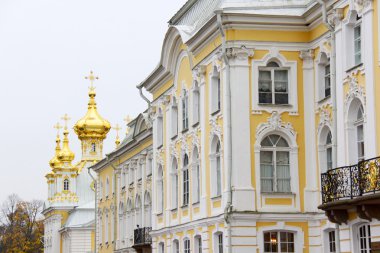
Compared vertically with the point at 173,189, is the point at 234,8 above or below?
above

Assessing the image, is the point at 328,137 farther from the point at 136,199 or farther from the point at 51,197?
the point at 51,197

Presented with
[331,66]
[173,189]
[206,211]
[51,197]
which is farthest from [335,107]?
[51,197]

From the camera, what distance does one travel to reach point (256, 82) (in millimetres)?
30172

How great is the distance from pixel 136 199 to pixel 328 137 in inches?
824

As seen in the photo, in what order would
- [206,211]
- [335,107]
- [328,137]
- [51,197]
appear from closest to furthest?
[335,107]
[328,137]
[206,211]
[51,197]

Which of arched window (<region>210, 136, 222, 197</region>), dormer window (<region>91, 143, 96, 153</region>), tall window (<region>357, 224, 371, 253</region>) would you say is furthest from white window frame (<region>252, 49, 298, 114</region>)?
dormer window (<region>91, 143, 96, 153</region>)

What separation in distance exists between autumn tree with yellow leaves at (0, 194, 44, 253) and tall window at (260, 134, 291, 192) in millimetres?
77307

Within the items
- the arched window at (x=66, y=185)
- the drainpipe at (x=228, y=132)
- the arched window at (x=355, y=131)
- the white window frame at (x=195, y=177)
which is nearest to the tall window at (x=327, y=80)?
the drainpipe at (x=228, y=132)

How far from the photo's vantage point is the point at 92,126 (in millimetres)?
85688

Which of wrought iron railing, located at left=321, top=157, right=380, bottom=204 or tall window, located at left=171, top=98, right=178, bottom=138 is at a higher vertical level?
tall window, located at left=171, top=98, right=178, bottom=138

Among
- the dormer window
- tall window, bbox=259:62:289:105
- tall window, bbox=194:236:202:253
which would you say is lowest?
tall window, bbox=194:236:202:253

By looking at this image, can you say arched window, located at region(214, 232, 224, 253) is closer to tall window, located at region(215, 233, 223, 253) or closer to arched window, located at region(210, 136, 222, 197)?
tall window, located at region(215, 233, 223, 253)

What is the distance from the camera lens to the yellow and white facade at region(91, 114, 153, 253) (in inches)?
1831

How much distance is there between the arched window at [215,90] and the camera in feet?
103
